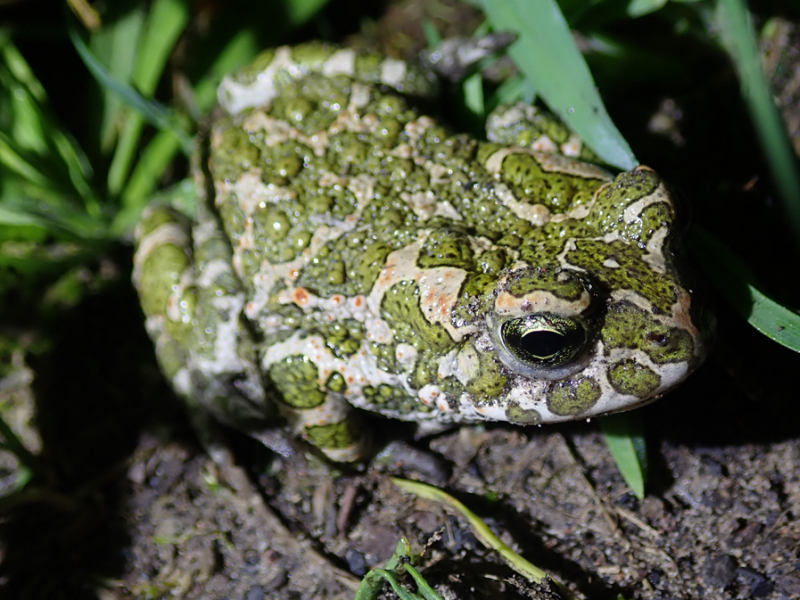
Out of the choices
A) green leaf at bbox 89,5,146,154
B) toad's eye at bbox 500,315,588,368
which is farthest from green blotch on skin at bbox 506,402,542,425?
green leaf at bbox 89,5,146,154

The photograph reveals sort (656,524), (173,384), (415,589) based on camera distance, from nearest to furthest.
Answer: (415,589) < (656,524) < (173,384)

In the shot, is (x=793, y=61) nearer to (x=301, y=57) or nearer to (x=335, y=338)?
(x=301, y=57)

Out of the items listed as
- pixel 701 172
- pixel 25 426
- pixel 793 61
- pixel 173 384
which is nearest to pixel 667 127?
pixel 701 172

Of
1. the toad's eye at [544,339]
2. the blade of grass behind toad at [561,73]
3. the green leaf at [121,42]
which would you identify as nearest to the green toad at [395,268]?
the toad's eye at [544,339]

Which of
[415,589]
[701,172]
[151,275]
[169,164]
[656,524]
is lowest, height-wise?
[415,589]

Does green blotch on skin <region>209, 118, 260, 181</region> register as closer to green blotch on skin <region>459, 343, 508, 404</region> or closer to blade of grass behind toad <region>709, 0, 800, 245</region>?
green blotch on skin <region>459, 343, 508, 404</region>

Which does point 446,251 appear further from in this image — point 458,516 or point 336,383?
point 458,516
